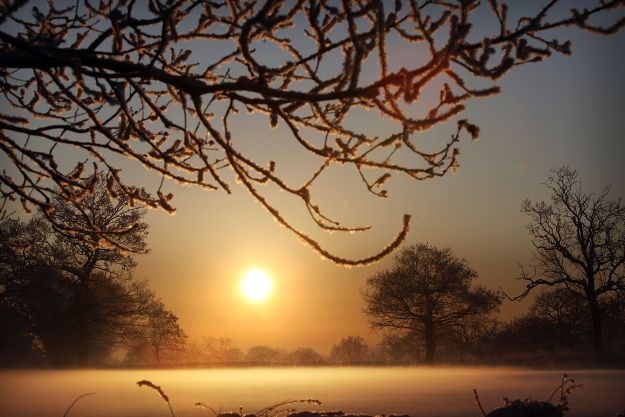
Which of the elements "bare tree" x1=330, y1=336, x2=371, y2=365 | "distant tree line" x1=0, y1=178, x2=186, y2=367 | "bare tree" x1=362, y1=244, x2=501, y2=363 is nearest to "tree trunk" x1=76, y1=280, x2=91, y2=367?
"distant tree line" x1=0, y1=178, x2=186, y2=367

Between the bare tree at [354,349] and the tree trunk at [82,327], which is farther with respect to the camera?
the bare tree at [354,349]

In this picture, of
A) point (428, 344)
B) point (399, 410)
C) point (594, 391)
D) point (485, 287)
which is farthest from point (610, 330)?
point (399, 410)

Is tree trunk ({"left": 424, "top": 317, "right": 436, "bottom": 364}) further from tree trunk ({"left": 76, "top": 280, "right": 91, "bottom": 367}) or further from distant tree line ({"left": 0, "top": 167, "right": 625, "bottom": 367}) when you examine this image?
tree trunk ({"left": 76, "top": 280, "right": 91, "bottom": 367})

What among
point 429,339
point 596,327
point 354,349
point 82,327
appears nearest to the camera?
point 596,327

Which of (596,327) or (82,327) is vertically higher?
(82,327)

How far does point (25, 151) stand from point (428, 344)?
Answer: 91.7ft

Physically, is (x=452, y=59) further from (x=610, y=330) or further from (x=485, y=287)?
(x=610, y=330)

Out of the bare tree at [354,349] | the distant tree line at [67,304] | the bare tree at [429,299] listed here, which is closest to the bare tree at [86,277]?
the distant tree line at [67,304]

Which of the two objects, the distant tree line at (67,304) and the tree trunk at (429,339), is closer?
the distant tree line at (67,304)

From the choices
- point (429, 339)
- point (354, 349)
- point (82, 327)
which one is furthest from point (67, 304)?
point (354, 349)

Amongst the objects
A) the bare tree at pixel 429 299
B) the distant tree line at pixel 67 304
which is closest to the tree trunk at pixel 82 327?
the distant tree line at pixel 67 304

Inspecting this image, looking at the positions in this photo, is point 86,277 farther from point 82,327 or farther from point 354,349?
point 354,349

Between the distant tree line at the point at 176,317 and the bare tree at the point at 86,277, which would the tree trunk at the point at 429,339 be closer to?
the distant tree line at the point at 176,317

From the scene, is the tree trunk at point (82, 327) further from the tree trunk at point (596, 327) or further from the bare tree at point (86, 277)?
the tree trunk at point (596, 327)
